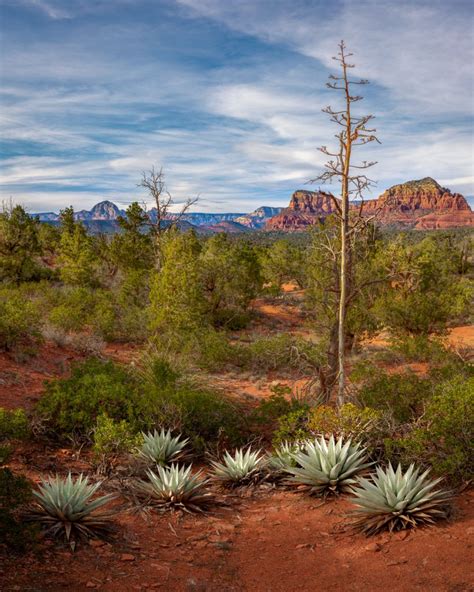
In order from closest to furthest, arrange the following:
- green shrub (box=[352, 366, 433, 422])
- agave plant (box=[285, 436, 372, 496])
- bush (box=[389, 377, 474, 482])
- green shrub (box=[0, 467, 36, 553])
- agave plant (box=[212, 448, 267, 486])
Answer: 1. green shrub (box=[0, 467, 36, 553])
2. bush (box=[389, 377, 474, 482])
3. agave plant (box=[285, 436, 372, 496])
4. agave plant (box=[212, 448, 267, 486])
5. green shrub (box=[352, 366, 433, 422])

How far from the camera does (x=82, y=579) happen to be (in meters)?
3.99

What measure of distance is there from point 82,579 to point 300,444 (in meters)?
4.20

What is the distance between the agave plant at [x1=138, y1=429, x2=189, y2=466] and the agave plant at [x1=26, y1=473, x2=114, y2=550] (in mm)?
1936

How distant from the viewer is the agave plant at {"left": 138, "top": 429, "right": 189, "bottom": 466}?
7.04 m

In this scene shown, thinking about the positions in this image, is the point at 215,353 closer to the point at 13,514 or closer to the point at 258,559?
the point at 258,559

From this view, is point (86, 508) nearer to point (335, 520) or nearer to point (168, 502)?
point (168, 502)

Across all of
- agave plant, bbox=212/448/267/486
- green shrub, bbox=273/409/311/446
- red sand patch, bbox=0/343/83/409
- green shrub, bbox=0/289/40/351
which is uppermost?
green shrub, bbox=0/289/40/351

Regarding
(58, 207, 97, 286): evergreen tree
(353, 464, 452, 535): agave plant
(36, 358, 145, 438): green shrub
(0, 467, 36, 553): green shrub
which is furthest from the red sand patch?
(58, 207, 97, 286): evergreen tree

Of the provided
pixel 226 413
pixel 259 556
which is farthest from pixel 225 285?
pixel 259 556

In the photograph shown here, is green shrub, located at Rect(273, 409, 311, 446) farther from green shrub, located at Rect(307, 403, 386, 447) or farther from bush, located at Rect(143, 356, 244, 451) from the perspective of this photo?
bush, located at Rect(143, 356, 244, 451)

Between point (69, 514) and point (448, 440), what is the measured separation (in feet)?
15.9

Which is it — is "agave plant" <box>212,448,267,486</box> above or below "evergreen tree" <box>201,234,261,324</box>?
below

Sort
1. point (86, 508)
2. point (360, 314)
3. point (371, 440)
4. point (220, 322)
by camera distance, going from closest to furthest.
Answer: point (86, 508)
point (371, 440)
point (360, 314)
point (220, 322)

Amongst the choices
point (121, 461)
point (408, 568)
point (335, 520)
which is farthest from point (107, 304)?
point (408, 568)
